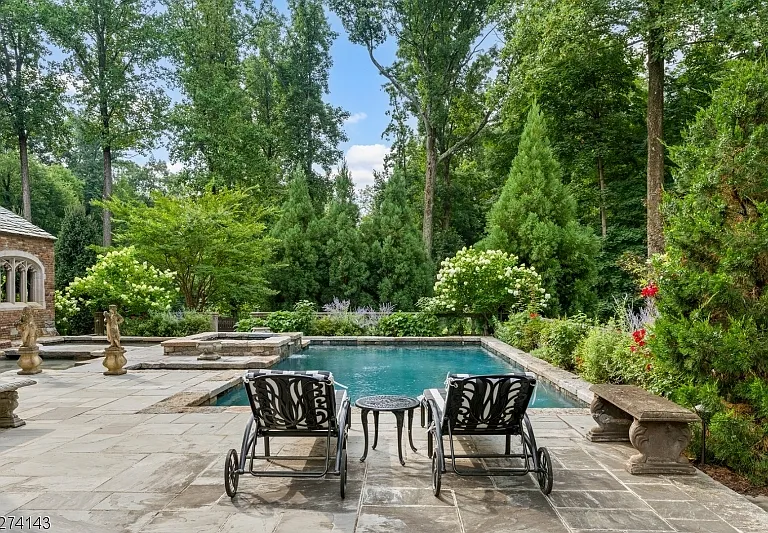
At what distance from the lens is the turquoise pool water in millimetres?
7414

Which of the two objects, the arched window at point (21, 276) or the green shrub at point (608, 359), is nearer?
the green shrub at point (608, 359)

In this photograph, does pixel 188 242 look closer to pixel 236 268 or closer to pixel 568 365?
pixel 236 268

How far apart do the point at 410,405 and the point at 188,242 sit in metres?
11.7

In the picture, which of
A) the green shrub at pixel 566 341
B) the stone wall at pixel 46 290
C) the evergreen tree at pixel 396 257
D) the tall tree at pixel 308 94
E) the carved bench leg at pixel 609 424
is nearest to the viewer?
the carved bench leg at pixel 609 424

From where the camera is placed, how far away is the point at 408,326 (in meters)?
13.6

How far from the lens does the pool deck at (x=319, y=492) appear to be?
9.25ft

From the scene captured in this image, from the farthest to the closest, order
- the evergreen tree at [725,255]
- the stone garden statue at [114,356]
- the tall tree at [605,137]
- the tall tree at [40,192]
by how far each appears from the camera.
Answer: the tall tree at [40,192] → the tall tree at [605,137] → the stone garden statue at [114,356] → the evergreen tree at [725,255]

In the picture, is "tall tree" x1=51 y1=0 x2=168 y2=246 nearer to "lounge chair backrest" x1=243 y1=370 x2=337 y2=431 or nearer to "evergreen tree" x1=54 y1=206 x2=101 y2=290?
"evergreen tree" x1=54 y1=206 x2=101 y2=290

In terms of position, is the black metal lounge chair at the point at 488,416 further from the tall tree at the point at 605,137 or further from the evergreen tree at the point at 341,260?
the tall tree at the point at 605,137

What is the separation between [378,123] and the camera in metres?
23.7

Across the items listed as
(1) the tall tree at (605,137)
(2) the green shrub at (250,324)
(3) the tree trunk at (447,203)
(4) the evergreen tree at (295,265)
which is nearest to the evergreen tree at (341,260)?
(4) the evergreen tree at (295,265)

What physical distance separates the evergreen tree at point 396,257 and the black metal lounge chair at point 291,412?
540 inches

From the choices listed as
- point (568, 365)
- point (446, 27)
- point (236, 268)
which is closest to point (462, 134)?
point (446, 27)

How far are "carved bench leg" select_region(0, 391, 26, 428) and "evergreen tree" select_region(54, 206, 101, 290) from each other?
12.4 m
